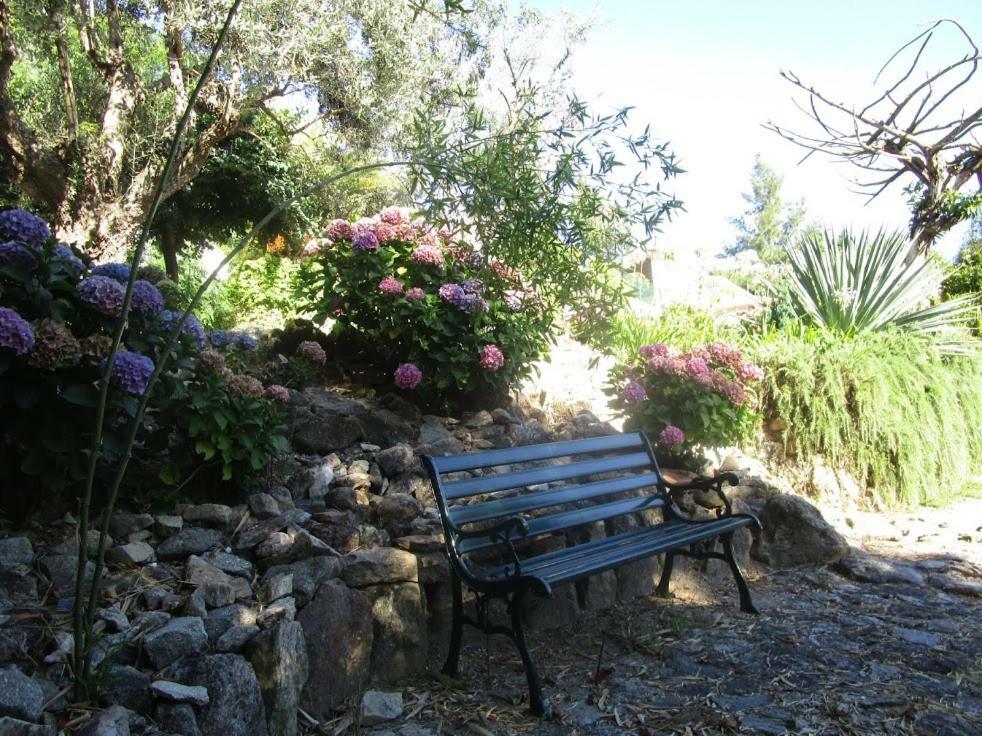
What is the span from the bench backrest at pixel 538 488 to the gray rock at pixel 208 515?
80 centimetres

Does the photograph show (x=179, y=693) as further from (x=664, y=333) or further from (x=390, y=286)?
(x=664, y=333)

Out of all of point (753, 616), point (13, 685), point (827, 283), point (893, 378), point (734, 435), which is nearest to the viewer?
point (13, 685)

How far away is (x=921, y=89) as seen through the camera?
7332 mm

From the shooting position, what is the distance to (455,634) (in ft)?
8.70

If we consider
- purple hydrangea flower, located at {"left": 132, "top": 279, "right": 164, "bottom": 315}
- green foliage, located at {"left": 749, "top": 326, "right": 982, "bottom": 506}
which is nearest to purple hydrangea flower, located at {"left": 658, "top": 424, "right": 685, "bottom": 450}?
green foliage, located at {"left": 749, "top": 326, "right": 982, "bottom": 506}

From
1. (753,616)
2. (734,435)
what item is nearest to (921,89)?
(734,435)

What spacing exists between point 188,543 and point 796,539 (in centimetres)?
345

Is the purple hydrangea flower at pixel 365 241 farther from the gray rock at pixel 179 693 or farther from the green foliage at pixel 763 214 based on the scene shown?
the green foliage at pixel 763 214

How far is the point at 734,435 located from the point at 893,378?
78.4 inches

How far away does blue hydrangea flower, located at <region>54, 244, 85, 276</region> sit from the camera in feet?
7.90

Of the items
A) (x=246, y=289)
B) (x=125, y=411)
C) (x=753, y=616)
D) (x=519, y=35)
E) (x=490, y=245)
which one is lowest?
(x=753, y=616)

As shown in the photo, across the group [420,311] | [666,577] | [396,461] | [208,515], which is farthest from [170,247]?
[666,577]

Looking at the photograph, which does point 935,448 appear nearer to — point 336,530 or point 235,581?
point 336,530

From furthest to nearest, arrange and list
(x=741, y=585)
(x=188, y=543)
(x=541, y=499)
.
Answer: (x=741, y=585) < (x=541, y=499) < (x=188, y=543)
